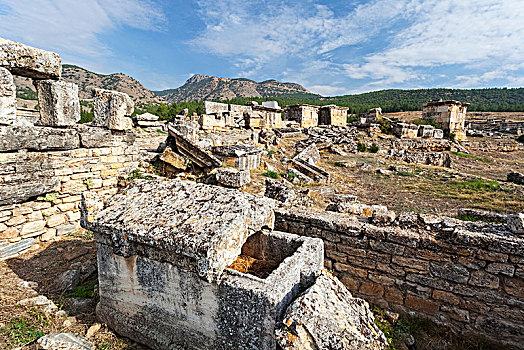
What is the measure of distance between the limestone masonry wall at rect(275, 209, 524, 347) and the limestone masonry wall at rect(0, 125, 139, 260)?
4.38 m

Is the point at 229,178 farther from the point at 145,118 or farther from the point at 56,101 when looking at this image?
the point at 145,118

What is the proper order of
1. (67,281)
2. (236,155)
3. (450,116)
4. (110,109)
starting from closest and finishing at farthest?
(67,281) < (110,109) < (236,155) < (450,116)

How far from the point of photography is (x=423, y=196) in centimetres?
855

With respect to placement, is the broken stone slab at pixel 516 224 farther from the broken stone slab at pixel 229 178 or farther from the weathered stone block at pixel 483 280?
the broken stone slab at pixel 229 178

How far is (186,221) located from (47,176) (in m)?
3.84

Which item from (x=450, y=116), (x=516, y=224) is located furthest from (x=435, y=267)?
(x=450, y=116)

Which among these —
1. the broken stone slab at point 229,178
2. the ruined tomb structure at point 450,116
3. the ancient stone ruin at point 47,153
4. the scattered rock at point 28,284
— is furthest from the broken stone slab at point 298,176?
the ruined tomb structure at point 450,116

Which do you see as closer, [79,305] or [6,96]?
[79,305]

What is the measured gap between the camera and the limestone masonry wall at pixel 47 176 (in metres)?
4.15

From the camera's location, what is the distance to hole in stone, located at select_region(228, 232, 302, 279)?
270 centimetres

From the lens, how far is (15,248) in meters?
4.14

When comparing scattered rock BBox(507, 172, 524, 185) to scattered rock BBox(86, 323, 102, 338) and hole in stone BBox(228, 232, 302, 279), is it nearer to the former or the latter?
hole in stone BBox(228, 232, 302, 279)

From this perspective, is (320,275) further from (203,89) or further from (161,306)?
(203,89)

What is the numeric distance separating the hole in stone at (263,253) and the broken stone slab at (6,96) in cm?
435
